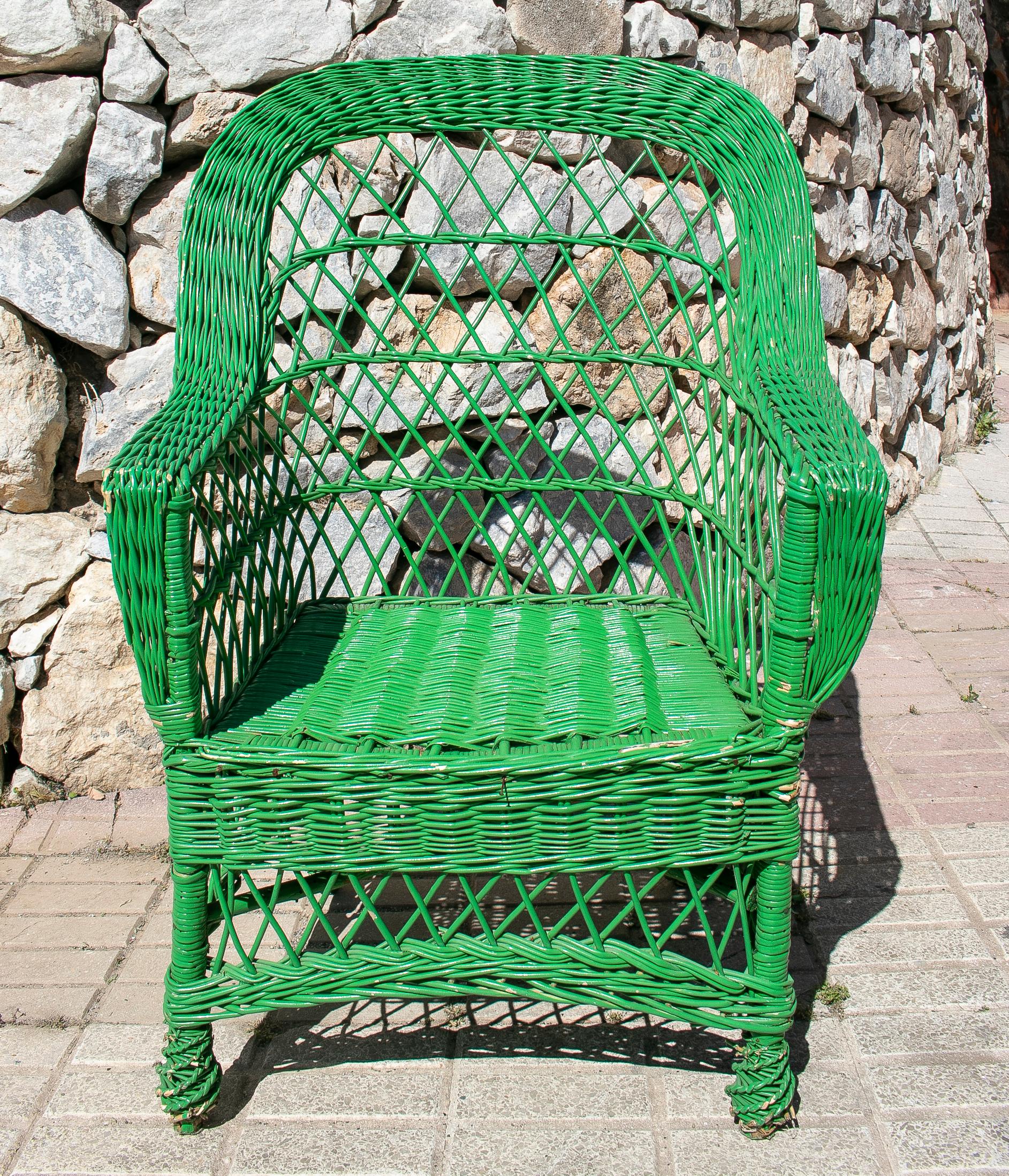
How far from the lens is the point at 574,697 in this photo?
59.0 inches

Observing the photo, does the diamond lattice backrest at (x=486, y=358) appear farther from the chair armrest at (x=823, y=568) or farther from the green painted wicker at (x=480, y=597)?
the chair armrest at (x=823, y=568)

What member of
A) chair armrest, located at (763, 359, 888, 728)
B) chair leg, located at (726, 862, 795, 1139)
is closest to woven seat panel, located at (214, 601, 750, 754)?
chair armrest, located at (763, 359, 888, 728)

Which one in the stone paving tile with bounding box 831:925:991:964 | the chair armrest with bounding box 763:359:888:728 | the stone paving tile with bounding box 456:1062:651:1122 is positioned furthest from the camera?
the stone paving tile with bounding box 831:925:991:964

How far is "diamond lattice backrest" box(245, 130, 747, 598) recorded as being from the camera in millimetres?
1907

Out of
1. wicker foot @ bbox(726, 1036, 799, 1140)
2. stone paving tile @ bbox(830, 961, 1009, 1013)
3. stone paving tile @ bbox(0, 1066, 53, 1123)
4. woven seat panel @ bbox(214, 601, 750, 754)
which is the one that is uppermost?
woven seat panel @ bbox(214, 601, 750, 754)

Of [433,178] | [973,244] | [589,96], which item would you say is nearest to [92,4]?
[433,178]

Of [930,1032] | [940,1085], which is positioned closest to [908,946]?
[930,1032]

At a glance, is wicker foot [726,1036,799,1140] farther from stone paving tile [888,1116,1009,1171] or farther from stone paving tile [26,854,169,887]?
stone paving tile [26,854,169,887]

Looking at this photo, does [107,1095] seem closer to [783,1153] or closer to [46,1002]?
[46,1002]

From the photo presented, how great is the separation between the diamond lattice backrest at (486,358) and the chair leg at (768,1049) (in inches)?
24.7

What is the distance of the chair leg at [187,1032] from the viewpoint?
4.63ft

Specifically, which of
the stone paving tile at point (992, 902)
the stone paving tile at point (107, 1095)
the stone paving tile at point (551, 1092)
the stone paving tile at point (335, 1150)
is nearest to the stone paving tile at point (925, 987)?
the stone paving tile at point (992, 902)

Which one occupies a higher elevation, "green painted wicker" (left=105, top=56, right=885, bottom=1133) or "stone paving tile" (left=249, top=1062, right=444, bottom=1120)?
"green painted wicker" (left=105, top=56, right=885, bottom=1133)

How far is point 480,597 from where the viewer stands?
6.25ft
